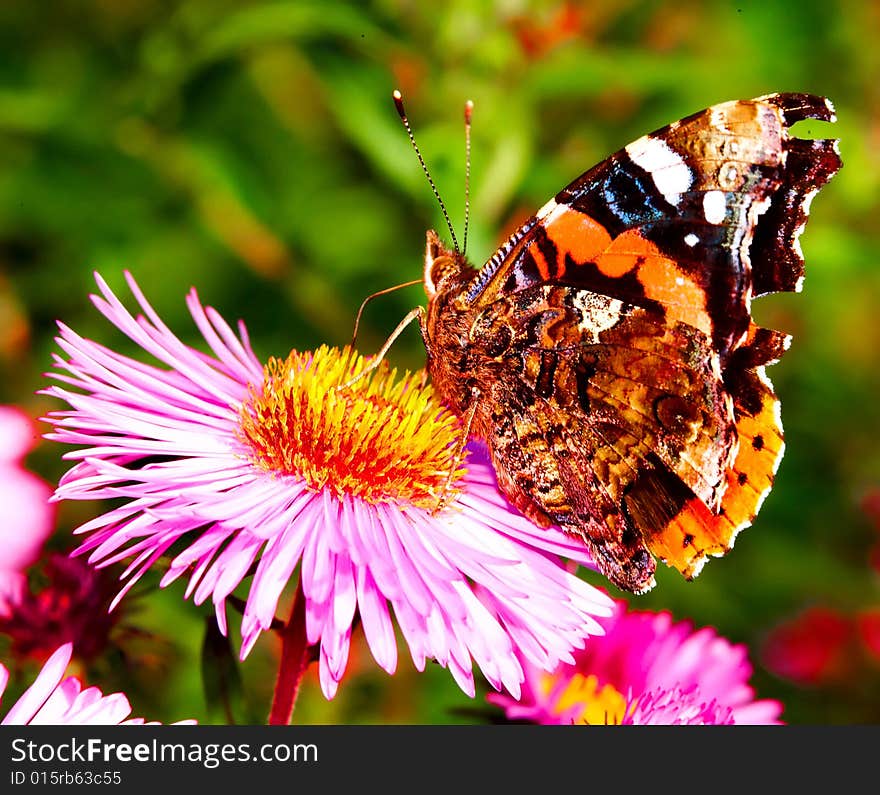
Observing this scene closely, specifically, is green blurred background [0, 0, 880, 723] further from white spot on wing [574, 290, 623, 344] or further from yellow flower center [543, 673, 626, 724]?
white spot on wing [574, 290, 623, 344]

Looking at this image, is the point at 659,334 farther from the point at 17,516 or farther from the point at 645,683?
the point at 17,516

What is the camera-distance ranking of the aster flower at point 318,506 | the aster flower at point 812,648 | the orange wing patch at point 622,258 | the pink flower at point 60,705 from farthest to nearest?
the aster flower at point 812,648 → the orange wing patch at point 622,258 → the aster flower at point 318,506 → the pink flower at point 60,705

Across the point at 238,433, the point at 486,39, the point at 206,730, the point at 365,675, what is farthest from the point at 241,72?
the point at 206,730

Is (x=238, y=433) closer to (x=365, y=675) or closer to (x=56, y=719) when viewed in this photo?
(x=56, y=719)

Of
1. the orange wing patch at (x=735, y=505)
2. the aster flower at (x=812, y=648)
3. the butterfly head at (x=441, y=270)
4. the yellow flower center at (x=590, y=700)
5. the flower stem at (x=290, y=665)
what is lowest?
the yellow flower center at (x=590, y=700)

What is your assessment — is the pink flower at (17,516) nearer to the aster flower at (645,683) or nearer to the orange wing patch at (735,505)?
the aster flower at (645,683)

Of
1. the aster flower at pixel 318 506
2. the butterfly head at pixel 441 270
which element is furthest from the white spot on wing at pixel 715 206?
the aster flower at pixel 318 506
